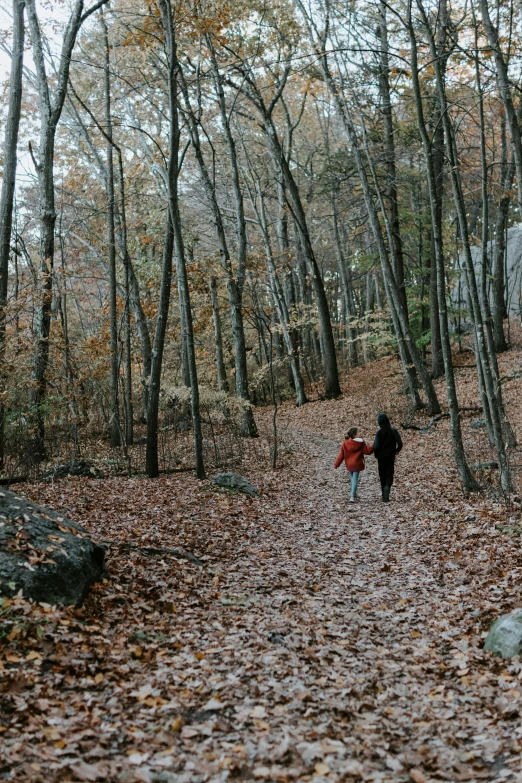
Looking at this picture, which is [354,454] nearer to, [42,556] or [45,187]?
[42,556]

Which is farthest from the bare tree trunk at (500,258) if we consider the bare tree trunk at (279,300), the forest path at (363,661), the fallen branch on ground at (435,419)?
the forest path at (363,661)

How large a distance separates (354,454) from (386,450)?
0.68 m

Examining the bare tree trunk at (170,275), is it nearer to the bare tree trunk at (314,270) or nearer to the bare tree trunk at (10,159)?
the bare tree trunk at (10,159)

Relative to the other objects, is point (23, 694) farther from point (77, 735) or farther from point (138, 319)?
point (138, 319)

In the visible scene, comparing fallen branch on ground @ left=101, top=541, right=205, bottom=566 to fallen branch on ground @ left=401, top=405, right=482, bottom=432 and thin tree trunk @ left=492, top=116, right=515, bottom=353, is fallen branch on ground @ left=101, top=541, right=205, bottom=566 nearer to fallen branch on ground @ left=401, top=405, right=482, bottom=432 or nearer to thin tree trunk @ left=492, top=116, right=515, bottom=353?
Answer: fallen branch on ground @ left=401, top=405, right=482, bottom=432

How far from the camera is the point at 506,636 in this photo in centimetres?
475

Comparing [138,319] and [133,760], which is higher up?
[138,319]

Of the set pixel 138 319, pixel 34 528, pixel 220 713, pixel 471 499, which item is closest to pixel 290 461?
pixel 471 499

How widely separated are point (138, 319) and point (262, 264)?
5149 mm

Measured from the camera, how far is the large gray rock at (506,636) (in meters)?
4.63

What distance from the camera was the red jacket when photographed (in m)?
11.2

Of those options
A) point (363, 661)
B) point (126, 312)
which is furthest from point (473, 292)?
point (126, 312)

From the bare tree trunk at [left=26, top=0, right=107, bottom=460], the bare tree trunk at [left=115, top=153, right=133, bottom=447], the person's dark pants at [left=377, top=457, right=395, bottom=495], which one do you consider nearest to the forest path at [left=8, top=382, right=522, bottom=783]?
the person's dark pants at [left=377, top=457, right=395, bottom=495]

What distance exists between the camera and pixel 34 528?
19.1 ft
